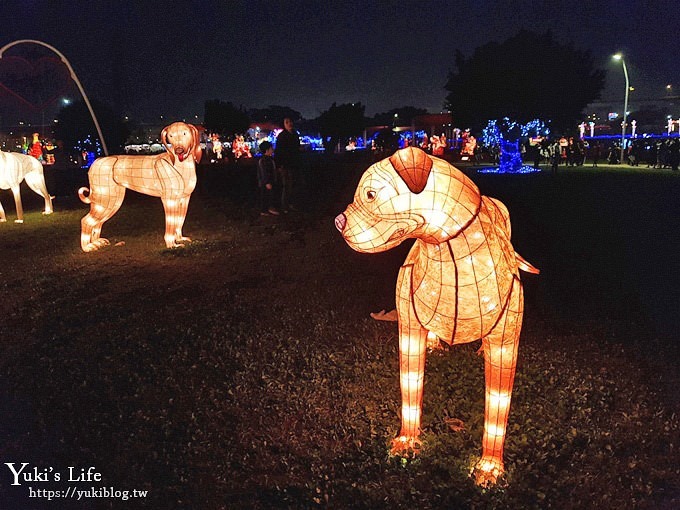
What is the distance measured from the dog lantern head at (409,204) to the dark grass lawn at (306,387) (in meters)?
1.48

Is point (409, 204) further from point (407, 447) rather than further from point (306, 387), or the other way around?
point (306, 387)

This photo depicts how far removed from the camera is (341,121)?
65125mm

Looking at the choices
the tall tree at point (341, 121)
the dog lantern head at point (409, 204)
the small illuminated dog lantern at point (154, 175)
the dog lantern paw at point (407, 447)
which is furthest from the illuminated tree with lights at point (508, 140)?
the tall tree at point (341, 121)

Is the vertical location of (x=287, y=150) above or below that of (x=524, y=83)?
below

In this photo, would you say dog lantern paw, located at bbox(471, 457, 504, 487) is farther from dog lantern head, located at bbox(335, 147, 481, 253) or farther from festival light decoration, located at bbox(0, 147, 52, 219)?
festival light decoration, located at bbox(0, 147, 52, 219)

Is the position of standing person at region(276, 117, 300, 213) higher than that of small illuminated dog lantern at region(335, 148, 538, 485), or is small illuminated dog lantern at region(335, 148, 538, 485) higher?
standing person at region(276, 117, 300, 213)

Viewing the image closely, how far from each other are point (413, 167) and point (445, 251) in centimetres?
43

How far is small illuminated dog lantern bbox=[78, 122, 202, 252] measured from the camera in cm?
774

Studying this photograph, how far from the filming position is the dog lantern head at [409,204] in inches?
83.0

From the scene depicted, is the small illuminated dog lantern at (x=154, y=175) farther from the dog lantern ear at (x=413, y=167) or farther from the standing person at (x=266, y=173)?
the dog lantern ear at (x=413, y=167)

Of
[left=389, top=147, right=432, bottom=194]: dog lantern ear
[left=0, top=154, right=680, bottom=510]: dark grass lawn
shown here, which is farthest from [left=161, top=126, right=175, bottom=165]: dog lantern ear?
[left=389, top=147, right=432, bottom=194]: dog lantern ear

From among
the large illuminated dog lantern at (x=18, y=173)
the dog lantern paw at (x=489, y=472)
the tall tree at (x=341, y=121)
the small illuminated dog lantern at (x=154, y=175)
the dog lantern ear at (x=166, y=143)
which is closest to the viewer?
the dog lantern paw at (x=489, y=472)

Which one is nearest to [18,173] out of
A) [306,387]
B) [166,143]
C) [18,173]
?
[18,173]

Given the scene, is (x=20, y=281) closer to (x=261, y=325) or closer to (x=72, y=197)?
(x=261, y=325)
